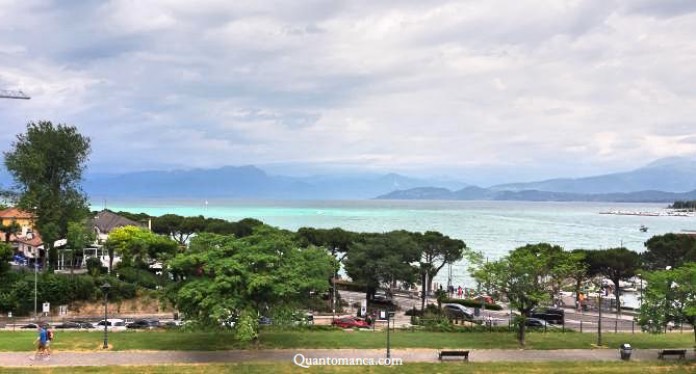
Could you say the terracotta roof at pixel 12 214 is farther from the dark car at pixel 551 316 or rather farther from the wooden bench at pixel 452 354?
the wooden bench at pixel 452 354

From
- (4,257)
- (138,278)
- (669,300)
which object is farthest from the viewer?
(138,278)

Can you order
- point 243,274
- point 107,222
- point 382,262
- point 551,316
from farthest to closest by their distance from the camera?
1. point 107,222
2. point 382,262
3. point 551,316
4. point 243,274

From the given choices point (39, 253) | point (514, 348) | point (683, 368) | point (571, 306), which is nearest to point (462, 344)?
point (514, 348)

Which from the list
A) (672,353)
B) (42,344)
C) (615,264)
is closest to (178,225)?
(615,264)

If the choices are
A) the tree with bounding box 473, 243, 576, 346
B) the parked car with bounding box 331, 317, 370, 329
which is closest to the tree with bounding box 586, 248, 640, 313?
the parked car with bounding box 331, 317, 370, 329

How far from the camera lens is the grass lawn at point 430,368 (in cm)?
2225

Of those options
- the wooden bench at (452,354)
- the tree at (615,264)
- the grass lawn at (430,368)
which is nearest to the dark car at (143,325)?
the grass lawn at (430,368)

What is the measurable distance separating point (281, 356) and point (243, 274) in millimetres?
4050

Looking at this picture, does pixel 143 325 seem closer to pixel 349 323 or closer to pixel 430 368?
pixel 349 323

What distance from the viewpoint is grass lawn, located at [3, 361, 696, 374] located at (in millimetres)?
22250

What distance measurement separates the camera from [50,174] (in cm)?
5731

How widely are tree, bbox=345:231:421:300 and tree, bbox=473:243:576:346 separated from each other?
2386 cm

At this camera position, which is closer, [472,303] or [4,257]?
[4,257]

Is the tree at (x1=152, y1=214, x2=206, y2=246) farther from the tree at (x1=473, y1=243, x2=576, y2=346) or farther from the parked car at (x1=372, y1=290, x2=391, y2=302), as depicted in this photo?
the tree at (x1=473, y1=243, x2=576, y2=346)
